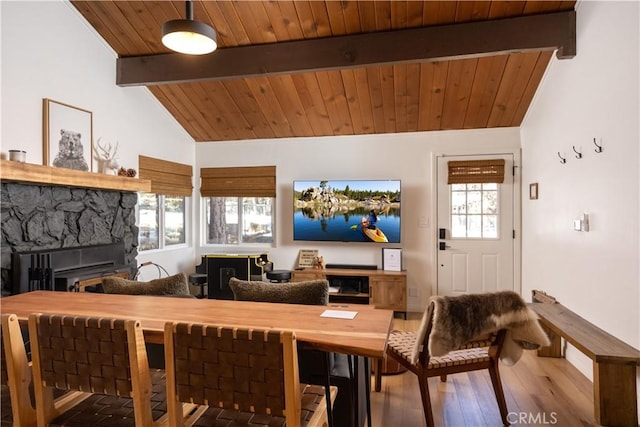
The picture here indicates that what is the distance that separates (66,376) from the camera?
4.31ft

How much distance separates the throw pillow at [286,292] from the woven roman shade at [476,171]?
3.25 meters

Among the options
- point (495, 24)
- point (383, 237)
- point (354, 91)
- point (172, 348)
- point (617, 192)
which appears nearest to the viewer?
point (172, 348)

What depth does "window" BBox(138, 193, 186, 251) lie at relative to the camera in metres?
4.73

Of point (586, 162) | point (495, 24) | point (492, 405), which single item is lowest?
point (492, 405)

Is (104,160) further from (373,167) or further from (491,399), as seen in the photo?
(491,399)

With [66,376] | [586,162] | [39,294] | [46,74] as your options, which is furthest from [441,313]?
[46,74]

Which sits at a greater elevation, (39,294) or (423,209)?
(423,209)

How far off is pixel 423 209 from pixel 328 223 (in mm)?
1245

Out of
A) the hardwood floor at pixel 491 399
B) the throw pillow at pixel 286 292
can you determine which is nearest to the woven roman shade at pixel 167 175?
the throw pillow at pixel 286 292

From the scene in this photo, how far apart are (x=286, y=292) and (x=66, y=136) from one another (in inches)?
112

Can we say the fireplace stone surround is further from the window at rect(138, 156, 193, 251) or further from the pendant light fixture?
the pendant light fixture

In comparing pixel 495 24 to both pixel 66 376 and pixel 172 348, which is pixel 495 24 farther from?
pixel 66 376

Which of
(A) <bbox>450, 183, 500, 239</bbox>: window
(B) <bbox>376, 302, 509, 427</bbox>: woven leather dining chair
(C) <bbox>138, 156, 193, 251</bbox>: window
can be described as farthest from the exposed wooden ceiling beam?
(B) <bbox>376, 302, 509, 427</bbox>: woven leather dining chair

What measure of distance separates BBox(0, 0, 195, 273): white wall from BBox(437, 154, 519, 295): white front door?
3.66 meters
